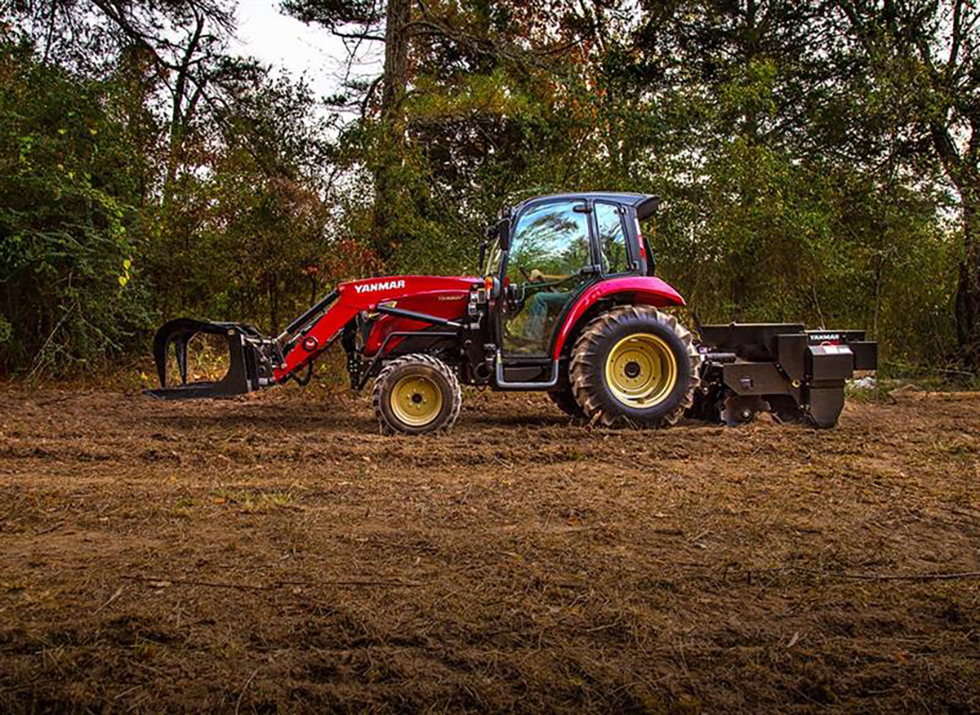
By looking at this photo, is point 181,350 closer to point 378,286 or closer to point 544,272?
point 378,286

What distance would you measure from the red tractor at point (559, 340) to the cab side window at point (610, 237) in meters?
0.01

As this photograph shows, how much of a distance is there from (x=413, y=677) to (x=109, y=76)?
11.7m

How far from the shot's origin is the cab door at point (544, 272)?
313 inches

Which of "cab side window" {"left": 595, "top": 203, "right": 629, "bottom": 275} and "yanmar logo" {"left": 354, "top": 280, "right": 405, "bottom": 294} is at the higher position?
"cab side window" {"left": 595, "top": 203, "right": 629, "bottom": 275}

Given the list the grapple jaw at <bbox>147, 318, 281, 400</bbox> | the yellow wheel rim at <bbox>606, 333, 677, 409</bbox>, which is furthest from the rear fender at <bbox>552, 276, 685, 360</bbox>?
the grapple jaw at <bbox>147, 318, 281, 400</bbox>

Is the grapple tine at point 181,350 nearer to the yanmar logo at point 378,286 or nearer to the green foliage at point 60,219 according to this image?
the yanmar logo at point 378,286

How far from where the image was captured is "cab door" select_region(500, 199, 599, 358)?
7.96 metres


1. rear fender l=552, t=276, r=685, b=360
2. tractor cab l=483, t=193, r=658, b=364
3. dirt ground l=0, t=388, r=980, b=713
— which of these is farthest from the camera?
tractor cab l=483, t=193, r=658, b=364

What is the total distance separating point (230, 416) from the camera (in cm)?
890

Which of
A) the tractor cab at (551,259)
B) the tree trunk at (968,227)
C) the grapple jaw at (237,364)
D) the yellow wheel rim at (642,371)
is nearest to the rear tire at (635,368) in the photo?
the yellow wheel rim at (642,371)

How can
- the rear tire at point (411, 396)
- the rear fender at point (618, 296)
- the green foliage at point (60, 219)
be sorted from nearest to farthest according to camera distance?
the rear tire at point (411, 396)
the rear fender at point (618, 296)
the green foliage at point (60, 219)

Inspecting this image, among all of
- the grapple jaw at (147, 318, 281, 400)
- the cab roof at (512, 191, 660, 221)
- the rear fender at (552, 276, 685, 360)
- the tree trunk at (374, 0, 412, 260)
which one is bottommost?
the grapple jaw at (147, 318, 281, 400)

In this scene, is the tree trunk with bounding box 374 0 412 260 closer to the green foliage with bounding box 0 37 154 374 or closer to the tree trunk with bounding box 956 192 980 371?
the green foliage with bounding box 0 37 154 374

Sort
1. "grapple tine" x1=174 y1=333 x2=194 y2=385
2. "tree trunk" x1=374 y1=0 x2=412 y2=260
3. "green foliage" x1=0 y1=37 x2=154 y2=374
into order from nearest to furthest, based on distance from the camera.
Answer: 1. "grapple tine" x1=174 y1=333 x2=194 y2=385
2. "green foliage" x1=0 y1=37 x2=154 y2=374
3. "tree trunk" x1=374 y1=0 x2=412 y2=260
